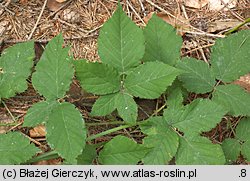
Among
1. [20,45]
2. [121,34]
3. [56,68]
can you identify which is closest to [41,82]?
[56,68]

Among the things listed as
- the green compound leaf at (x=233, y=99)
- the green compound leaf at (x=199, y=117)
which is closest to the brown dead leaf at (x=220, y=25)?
the green compound leaf at (x=233, y=99)

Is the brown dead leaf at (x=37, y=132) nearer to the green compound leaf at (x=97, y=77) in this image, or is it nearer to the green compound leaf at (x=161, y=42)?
the green compound leaf at (x=97, y=77)

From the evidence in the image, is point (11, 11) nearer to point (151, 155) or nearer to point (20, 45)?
point (20, 45)

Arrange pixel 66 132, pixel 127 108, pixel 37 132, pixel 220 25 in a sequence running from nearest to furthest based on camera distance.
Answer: pixel 66 132 < pixel 127 108 < pixel 37 132 < pixel 220 25

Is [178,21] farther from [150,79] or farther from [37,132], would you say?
[37,132]

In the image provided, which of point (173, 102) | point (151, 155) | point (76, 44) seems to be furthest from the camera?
point (76, 44)

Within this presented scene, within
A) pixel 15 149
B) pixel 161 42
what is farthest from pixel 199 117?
pixel 15 149

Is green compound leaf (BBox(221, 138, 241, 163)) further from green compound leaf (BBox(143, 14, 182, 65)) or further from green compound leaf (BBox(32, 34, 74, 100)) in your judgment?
green compound leaf (BBox(32, 34, 74, 100))
